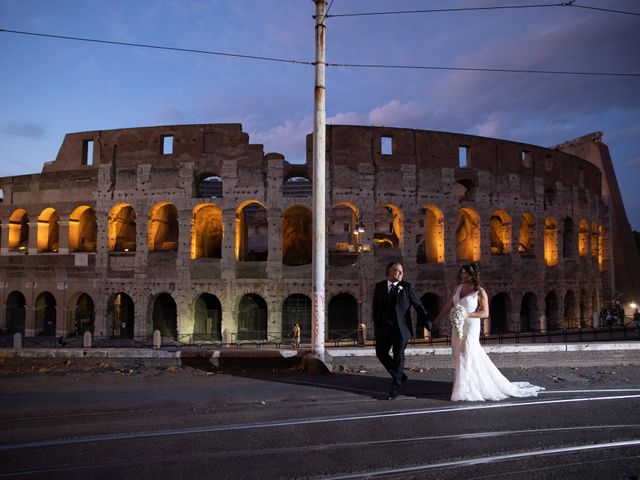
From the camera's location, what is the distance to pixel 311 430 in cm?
484

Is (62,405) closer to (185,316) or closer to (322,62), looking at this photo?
(322,62)

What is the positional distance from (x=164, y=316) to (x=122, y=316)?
345 cm

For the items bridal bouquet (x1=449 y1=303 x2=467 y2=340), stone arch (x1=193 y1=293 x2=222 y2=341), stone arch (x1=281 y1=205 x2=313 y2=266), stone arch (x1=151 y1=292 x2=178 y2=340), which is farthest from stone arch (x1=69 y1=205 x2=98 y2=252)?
bridal bouquet (x1=449 y1=303 x2=467 y2=340)

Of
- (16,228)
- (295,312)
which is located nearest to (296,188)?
(295,312)

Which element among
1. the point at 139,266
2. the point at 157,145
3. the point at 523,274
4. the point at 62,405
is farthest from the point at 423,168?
the point at 62,405

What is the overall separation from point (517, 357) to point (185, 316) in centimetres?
1812

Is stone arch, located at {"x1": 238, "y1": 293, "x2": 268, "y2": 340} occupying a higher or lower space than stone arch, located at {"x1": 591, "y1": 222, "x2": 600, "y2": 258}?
lower

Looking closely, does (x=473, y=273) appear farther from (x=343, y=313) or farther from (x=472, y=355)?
(x=343, y=313)

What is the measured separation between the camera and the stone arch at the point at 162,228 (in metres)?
24.5

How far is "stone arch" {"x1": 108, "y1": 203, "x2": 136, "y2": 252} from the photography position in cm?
2493

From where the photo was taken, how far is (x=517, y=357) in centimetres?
859

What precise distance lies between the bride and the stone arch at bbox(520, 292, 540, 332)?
75.5 feet

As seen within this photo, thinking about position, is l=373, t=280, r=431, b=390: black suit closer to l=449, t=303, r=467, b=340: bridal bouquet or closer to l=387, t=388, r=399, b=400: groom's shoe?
l=387, t=388, r=399, b=400: groom's shoe

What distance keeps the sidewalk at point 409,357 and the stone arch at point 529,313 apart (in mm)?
19183
